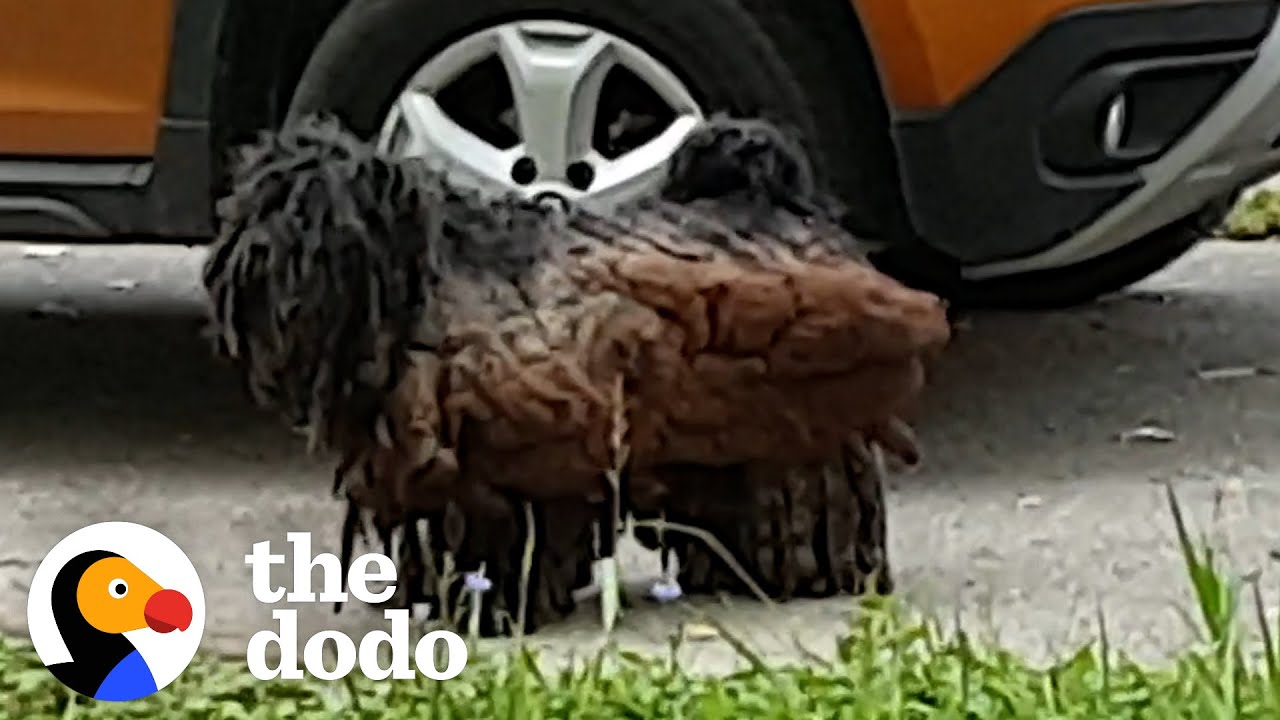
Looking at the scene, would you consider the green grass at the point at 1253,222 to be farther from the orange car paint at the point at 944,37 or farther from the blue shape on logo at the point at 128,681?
the blue shape on logo at the point at 128,681

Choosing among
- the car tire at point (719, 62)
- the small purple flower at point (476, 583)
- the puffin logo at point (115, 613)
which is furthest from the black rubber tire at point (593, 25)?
the puffin logo at point (115, 613)

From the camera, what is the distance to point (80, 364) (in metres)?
4.47

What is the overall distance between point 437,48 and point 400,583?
1.04 m

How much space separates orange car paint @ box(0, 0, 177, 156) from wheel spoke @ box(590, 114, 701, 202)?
74cm

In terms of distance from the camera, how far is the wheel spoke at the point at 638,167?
313 centimetres

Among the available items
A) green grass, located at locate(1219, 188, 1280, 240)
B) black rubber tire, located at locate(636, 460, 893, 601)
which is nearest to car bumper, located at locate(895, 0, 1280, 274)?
Result: black rubber tire, located at locate(636, 460, 893, 601)

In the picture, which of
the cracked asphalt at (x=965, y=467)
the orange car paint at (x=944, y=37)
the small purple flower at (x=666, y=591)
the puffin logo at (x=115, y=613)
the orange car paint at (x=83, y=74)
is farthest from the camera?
the orange car paint at (x=83, y=74)

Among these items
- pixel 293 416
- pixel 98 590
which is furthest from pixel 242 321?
pixel 98 590

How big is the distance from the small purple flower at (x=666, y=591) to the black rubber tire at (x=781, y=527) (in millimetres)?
36

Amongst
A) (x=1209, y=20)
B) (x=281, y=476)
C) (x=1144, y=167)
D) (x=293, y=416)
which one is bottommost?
(x=281, y=476)

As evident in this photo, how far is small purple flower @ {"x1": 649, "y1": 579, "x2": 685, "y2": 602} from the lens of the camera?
2.45 metres

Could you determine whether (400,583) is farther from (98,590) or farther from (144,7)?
(144,7)

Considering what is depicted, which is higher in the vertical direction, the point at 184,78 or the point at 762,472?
the point at 184,78

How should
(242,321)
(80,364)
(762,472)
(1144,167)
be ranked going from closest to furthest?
(242,321)
(762,472)
(1144,167)
(80,364)
